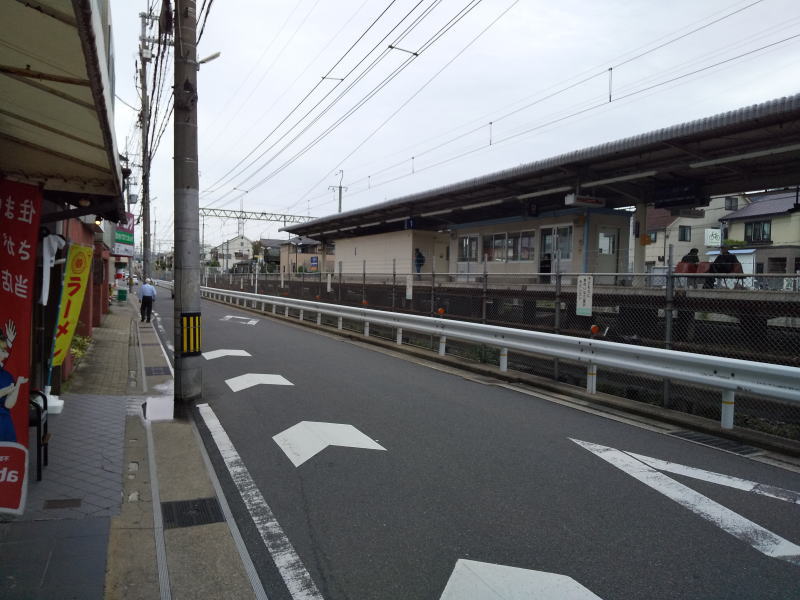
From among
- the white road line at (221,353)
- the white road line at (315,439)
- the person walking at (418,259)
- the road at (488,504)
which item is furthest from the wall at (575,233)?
the white road line at (315,439)

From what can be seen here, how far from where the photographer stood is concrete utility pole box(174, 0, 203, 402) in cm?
786

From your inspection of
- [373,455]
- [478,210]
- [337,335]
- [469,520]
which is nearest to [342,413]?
[373,455]

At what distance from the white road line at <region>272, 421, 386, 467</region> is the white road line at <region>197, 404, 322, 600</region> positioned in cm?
51

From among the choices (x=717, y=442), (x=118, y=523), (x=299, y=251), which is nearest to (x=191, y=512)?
(x=118, y=523)

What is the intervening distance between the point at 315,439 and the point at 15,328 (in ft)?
10.1

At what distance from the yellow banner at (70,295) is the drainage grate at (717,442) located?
6.79 m

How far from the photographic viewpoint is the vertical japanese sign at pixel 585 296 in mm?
9047

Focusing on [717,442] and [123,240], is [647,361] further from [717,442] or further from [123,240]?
[123,240]

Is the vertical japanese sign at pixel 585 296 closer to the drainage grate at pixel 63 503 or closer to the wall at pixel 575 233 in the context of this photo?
the drainage grate at pixel 63 503

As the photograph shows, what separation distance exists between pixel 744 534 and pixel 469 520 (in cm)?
192

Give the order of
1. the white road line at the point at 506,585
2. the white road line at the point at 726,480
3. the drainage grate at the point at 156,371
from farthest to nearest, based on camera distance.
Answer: the drainage grate at the point at 156,371, the white road line at the point at 726,480, the white road line at the point at 506,585

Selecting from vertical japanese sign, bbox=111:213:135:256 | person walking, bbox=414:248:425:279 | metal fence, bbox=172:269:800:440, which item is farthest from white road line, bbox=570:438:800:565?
vertical japanese sign, bbox=111:213:135:256

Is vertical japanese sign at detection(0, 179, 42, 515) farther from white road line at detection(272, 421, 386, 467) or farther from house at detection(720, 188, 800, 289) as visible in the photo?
house at detection(720, 188, 800, 289)

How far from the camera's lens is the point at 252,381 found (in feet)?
29.8
